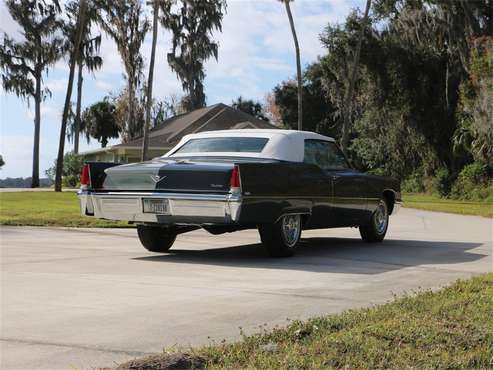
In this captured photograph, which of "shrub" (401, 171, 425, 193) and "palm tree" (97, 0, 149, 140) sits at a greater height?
"palm tree" (97, 0, 149, 140)

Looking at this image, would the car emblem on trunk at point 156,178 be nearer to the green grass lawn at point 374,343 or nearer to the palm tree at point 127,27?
the green grass lawn at point 374,343

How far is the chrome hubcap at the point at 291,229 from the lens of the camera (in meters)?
10.3

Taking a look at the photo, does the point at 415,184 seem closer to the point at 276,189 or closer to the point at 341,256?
the point at 341,256

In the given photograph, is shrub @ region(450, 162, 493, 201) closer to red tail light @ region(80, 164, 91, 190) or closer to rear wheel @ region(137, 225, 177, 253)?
rear wheel @ region(137, 225, 177, 253)

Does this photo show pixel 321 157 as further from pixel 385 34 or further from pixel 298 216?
pixel 385 34

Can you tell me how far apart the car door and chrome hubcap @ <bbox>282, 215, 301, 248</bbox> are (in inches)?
25.1

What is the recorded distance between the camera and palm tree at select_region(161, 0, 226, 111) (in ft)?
179

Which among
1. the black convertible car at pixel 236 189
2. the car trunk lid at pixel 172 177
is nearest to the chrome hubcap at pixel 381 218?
the black convertible car at pixel 236 189

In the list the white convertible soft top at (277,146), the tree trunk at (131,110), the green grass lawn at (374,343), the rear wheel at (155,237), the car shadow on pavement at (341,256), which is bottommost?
the green grass lawn at (374,343)

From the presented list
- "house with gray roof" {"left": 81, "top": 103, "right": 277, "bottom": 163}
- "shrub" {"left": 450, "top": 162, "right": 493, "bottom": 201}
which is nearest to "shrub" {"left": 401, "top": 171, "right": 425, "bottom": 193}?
"shrub" {"left": 450, "top": 162, "right": 493, "bottom": 201}

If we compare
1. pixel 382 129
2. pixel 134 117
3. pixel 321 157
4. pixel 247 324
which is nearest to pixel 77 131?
pixel 134 117

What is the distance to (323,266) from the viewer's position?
9.66 metres

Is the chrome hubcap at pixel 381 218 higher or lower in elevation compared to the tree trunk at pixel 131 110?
lower

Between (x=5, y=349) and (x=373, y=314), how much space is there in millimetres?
2691
